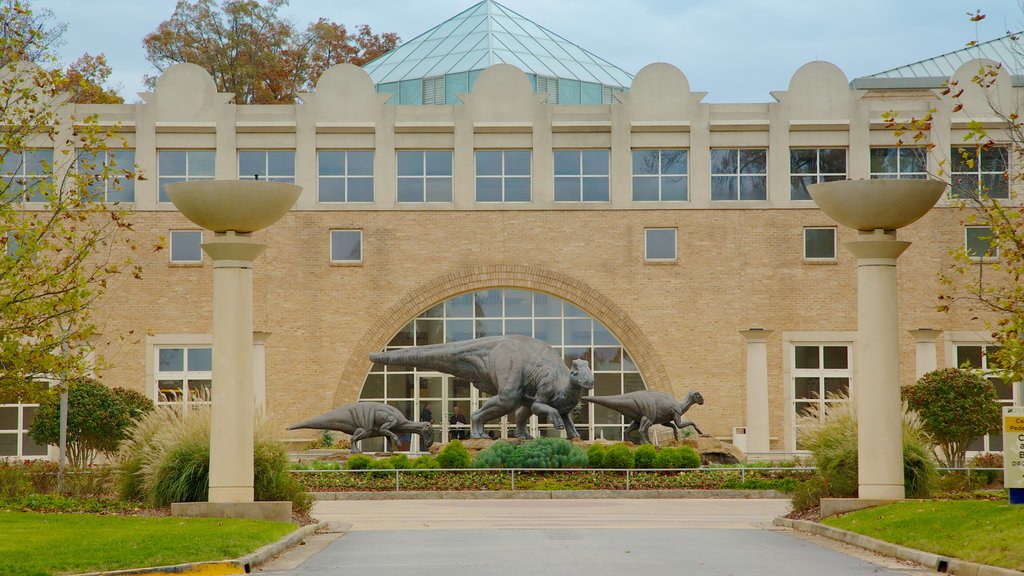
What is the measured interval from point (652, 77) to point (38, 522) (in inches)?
1043

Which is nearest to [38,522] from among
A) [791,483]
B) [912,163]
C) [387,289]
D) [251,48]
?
[791,483]

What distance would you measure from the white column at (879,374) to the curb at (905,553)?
43.7 inches

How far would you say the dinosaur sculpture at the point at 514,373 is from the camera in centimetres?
2945

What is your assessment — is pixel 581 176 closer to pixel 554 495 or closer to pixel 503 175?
pixel 503 175

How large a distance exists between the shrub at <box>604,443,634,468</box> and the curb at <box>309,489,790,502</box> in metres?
1.80

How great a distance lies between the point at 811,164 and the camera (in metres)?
38.6

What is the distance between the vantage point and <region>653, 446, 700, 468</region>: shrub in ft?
83.6

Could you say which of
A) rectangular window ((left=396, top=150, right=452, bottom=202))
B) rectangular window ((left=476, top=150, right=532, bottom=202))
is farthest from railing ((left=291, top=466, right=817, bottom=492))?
rectangular window ((left=476, top=150, right=532, bottom=202))

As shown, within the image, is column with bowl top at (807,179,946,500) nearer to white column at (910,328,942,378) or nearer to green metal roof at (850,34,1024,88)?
white column at (910,328,942,378)

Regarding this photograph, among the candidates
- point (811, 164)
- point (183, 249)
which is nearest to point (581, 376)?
point (811, 164)

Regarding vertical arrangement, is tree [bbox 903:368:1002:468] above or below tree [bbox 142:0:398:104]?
below

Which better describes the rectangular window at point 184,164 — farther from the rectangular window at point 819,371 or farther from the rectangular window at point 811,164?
the rectangular window at point 819,371

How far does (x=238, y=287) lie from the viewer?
16688 mm

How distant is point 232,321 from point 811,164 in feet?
82.9
